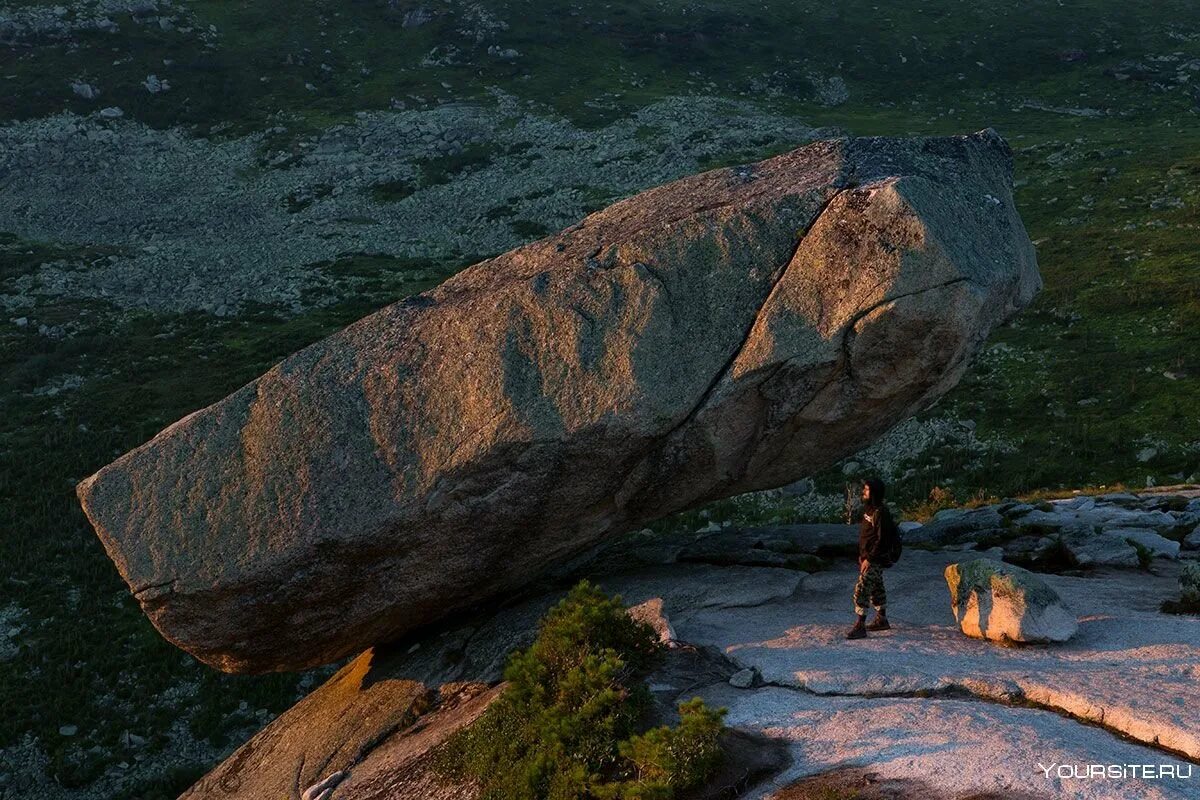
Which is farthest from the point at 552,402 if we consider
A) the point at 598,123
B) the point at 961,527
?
the point at 598,123

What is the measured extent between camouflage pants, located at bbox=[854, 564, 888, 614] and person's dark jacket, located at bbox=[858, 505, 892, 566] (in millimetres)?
155

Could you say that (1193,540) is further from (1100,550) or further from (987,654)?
(987,654)

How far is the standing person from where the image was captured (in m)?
15.2

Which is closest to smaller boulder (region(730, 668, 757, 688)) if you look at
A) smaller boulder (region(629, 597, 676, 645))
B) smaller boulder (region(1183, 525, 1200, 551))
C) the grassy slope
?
smaller boulder (region(629, 597, 676, 645))

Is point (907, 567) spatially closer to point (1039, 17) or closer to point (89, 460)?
point (89, 460)

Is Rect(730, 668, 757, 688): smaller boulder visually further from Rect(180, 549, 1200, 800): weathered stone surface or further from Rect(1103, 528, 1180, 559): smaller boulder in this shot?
Rect(1103, 528, 1180, 559): smaller boulder

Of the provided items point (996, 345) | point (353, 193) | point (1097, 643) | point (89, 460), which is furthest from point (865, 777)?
point (353, 193)

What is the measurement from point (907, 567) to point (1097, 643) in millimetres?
4589

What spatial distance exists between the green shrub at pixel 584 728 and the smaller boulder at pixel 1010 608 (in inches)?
194

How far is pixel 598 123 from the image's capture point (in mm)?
87562

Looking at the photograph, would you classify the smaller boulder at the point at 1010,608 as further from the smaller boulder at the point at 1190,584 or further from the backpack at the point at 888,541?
the smaller boulder at the point at 1190,584

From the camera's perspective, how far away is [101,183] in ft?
249

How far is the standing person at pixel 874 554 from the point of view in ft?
50.0

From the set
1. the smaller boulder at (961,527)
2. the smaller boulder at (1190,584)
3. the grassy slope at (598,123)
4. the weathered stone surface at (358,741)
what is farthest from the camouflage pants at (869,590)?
the grassy slope at (598,123)
